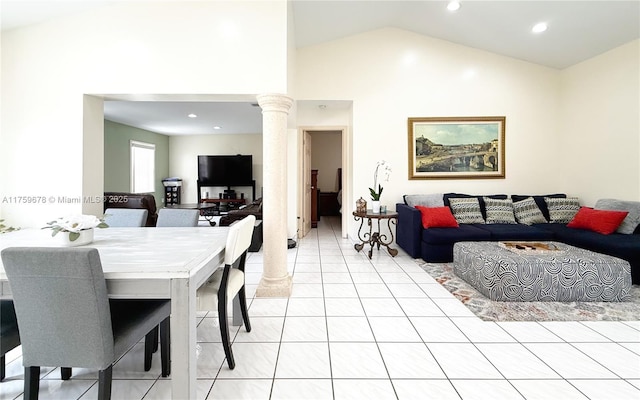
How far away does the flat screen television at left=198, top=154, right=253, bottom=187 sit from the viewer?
920 centimetres

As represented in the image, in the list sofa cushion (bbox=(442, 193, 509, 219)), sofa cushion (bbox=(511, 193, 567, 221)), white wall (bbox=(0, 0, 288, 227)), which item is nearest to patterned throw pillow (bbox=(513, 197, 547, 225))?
sofa cushion (bbox=(511, 193, 567, 221))

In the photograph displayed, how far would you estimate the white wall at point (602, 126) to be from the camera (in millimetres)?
3914

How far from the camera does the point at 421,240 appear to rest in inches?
166

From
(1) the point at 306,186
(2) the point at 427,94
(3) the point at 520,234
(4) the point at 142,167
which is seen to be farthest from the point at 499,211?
(4) the point at 142,167

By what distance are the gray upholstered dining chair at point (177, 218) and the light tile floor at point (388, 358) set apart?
85cm

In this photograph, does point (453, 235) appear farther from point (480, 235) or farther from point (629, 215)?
point (629, 215)

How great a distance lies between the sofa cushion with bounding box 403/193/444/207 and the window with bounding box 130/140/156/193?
289 inches

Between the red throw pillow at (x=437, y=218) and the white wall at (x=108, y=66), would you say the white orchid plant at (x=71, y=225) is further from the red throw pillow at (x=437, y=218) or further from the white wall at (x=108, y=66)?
the red throw pillow at (x=437, y=218)

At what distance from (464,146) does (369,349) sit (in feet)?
13.5

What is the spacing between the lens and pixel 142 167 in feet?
28.3

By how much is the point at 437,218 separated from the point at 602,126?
273cm

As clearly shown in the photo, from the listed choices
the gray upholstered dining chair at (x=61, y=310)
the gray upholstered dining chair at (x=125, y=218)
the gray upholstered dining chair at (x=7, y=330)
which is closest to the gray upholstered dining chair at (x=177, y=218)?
the gray upholstered dining chair at (x=125, y=218)

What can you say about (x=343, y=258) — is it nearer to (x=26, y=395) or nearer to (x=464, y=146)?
(x=464, y=146)

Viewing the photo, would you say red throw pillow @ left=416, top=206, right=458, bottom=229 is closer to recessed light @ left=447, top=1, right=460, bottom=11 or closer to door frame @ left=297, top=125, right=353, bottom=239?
door frame @ left=297, top=125, right=353, bottom=239
